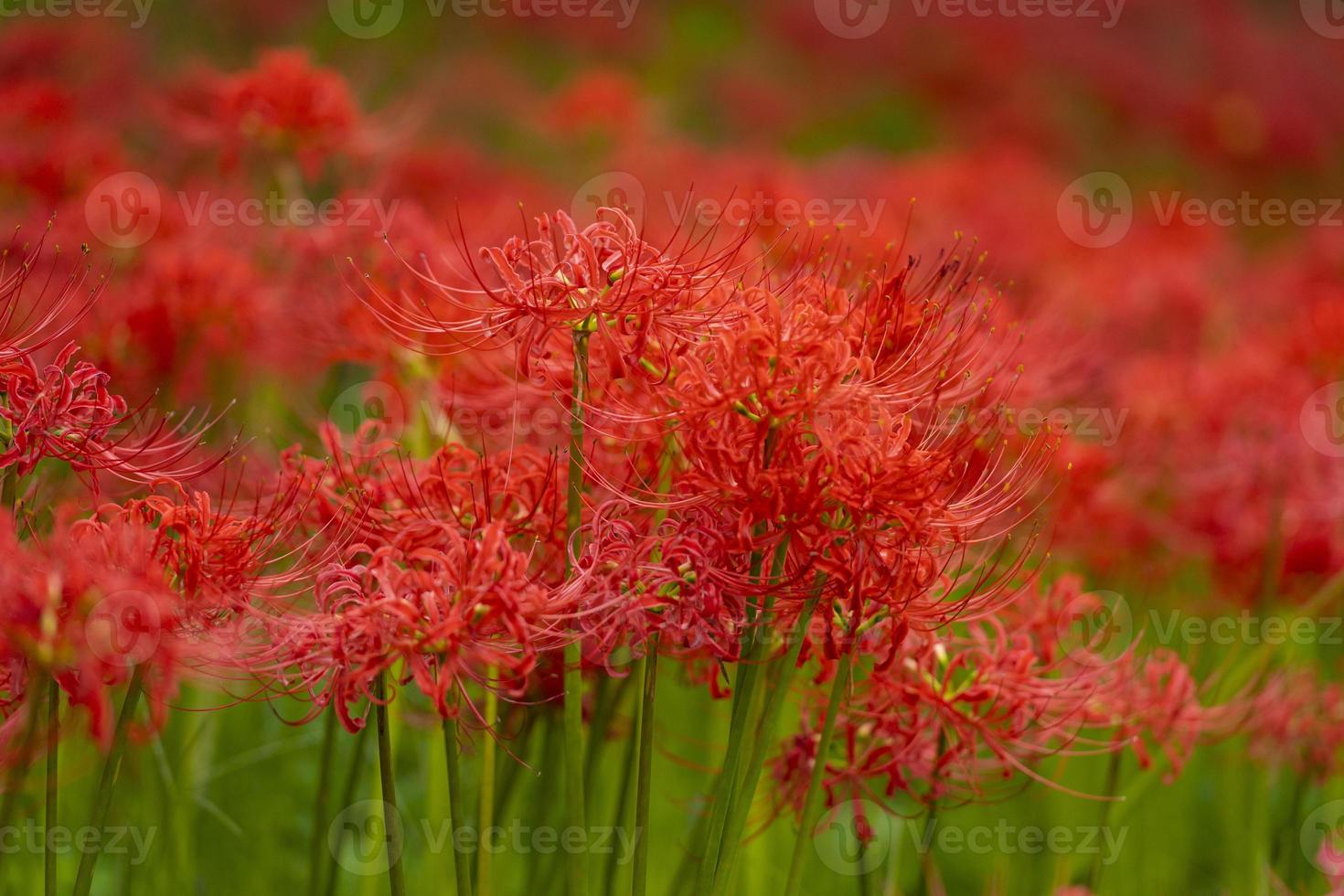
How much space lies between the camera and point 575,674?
1.29 m

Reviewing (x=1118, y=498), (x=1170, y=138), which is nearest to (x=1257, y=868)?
(x=1118, y=498)

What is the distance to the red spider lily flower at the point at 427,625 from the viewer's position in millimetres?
1186

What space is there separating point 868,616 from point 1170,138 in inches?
324

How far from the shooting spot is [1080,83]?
888 centimetres

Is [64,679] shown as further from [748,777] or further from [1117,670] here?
[1117,670]

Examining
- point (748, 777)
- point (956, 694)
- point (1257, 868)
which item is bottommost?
point (1257, 868)
